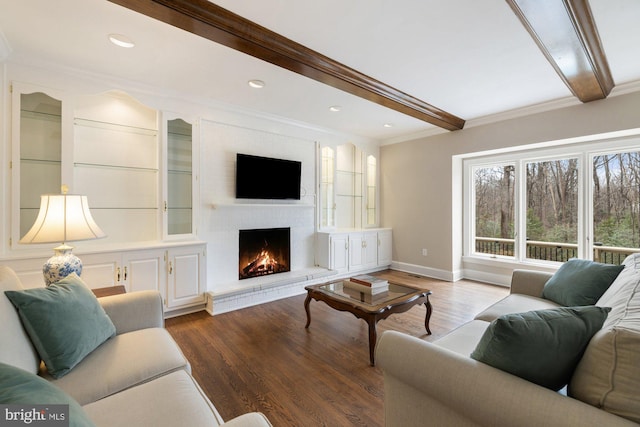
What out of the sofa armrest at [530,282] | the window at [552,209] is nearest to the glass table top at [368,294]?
the sofa armrest at [530,282]

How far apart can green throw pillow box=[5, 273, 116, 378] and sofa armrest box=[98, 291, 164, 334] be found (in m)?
0.22

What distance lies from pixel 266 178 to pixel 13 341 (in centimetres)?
305

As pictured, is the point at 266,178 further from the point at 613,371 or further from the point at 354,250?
the point at 613,371

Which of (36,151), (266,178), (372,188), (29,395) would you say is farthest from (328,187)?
(29,395)

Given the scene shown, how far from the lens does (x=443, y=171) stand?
15.4ft

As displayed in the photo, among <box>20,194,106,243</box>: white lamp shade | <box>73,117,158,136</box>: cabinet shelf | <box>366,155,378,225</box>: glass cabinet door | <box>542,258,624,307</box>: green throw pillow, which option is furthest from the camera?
<box>366,155,378,225</box>: glass cabinet door

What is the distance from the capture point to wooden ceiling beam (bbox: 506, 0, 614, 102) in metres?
1.79

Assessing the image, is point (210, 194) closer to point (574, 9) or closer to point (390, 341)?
point (390, 341)

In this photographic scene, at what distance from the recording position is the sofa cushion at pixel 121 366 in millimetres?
1202

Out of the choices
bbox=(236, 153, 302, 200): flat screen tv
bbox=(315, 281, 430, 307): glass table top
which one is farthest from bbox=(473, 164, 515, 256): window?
bbox=(236, 153, 302, 200): flat screen tv

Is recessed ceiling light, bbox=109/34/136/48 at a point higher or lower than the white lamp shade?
higher

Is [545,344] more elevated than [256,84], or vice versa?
[256,84]

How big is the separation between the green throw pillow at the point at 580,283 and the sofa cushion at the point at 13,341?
3.09m

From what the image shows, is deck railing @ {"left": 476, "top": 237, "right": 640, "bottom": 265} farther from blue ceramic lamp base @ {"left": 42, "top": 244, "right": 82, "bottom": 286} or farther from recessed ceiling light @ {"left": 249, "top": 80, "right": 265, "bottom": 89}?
blue ceramic lamp base @ {"left": 42, "top": 244, "right": 82, "bottom": 286}
